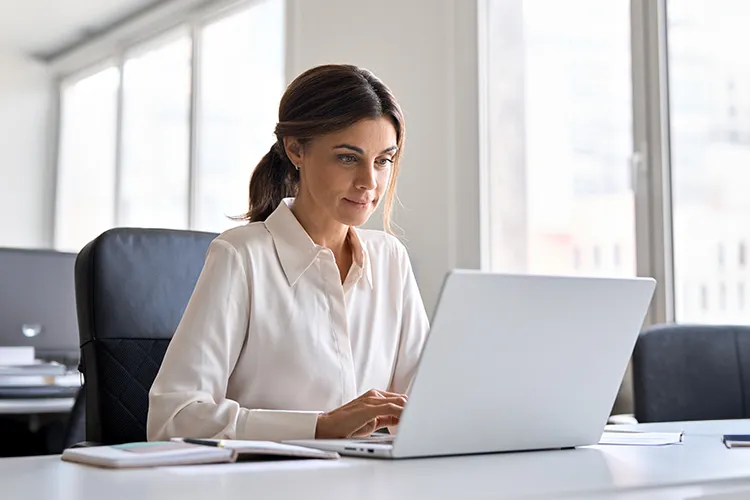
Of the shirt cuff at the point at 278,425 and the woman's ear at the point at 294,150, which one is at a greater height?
the woman's ear at the point at 294,150

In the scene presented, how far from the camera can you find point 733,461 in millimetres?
1046

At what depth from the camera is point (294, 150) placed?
171 cm

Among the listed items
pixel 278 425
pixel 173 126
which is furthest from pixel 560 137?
pixel 173 126

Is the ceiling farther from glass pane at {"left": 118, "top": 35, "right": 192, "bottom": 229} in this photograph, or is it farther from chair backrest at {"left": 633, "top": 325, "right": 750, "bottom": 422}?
chair backrest at {"left": 633, "top": 325, "right": 750, "bottom": 422}

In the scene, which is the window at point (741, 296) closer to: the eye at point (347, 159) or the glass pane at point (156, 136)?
the eye at point (347, 159)

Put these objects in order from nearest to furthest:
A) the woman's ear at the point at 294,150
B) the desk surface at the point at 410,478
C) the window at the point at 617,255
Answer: the desk surface at the point at 410,478, the woman's ear at the point at 294,150, the window at the point at 617,255

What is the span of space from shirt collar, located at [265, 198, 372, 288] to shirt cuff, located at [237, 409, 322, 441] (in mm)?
313

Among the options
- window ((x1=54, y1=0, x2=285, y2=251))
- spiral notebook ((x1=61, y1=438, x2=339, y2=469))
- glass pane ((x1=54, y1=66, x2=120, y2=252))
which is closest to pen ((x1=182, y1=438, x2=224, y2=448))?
spiral notebook ((x1=61, y1=438, x2=339, y2=469))

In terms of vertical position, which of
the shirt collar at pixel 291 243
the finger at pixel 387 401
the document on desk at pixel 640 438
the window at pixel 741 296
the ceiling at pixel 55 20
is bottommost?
the document on desk at pixel 640 438

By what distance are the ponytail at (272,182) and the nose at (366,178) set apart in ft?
0.73

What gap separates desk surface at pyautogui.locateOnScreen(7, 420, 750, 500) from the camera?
765 mm

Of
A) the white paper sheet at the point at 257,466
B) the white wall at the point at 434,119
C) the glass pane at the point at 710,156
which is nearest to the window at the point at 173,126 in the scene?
the white wall at the point at 434,119

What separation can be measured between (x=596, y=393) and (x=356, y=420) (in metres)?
0.30

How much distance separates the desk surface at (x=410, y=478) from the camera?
77 centimetres
